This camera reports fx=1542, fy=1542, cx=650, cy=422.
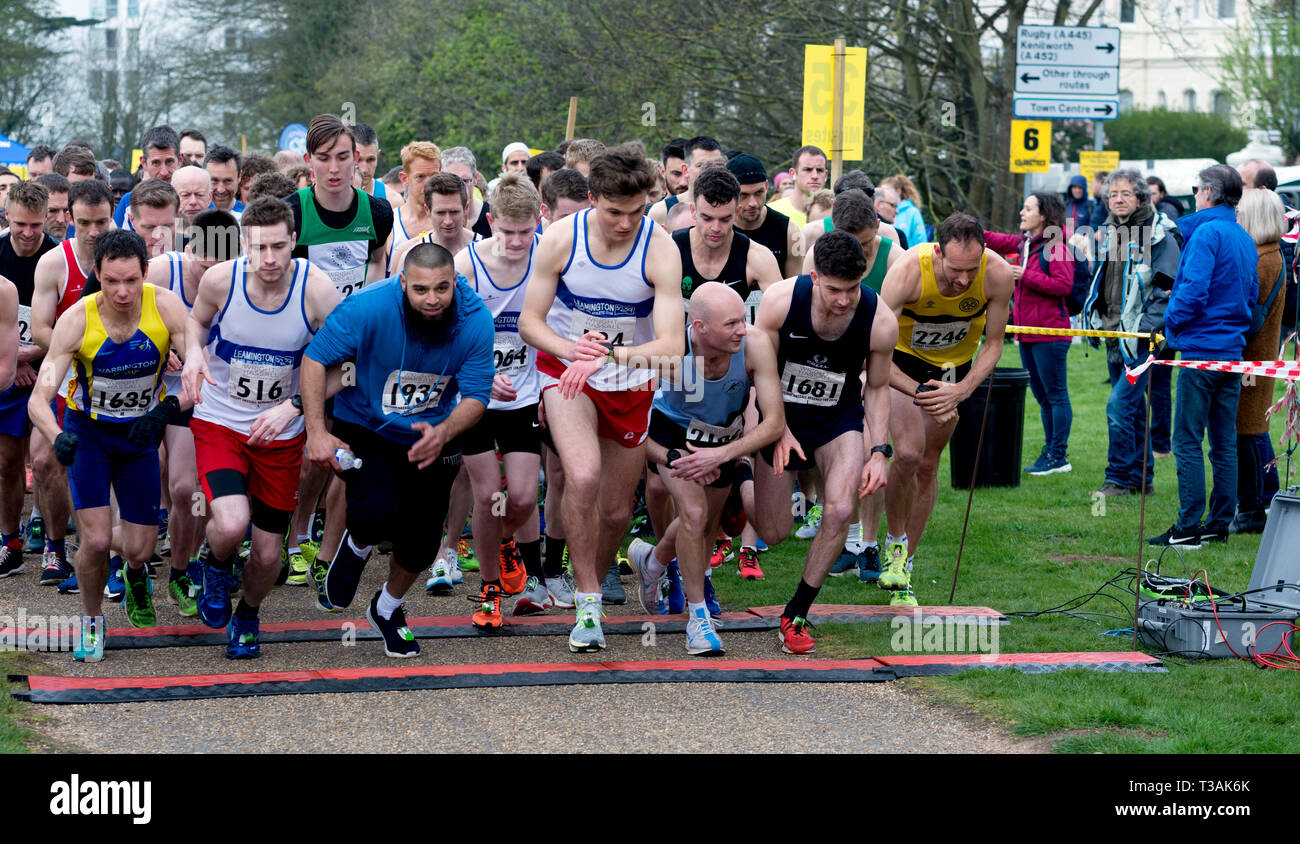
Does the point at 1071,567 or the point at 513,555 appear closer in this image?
the point at 513,555

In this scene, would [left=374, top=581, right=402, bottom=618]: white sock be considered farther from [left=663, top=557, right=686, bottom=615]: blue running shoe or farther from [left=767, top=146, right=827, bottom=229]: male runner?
[left=767, top=146, right=827, bottom=229]: male runner

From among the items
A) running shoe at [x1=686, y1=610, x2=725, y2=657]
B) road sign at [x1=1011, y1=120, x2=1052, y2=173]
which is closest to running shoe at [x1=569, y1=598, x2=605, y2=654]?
running shoe at [x1=686, y1=610, x2=725, y2=657]

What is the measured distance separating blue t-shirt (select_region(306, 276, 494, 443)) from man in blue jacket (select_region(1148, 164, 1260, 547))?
198 inches

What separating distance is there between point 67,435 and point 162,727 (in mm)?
1441

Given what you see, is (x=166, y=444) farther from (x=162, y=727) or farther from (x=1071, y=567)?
(x=1071, y=567)

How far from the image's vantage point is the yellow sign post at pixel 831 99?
1264 centimetres

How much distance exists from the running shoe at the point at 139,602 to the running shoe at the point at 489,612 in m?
1.60

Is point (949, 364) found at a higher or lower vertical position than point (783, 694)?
higher

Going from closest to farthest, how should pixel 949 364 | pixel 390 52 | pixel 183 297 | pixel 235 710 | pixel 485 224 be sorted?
pixel 235 710 < pixel 183 297 < pixel 949 364 < pixel 485 224 < pixel 390 52

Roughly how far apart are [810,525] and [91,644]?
16.7ft

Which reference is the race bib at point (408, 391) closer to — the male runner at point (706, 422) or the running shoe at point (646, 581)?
the male runner at point (706, 422)
